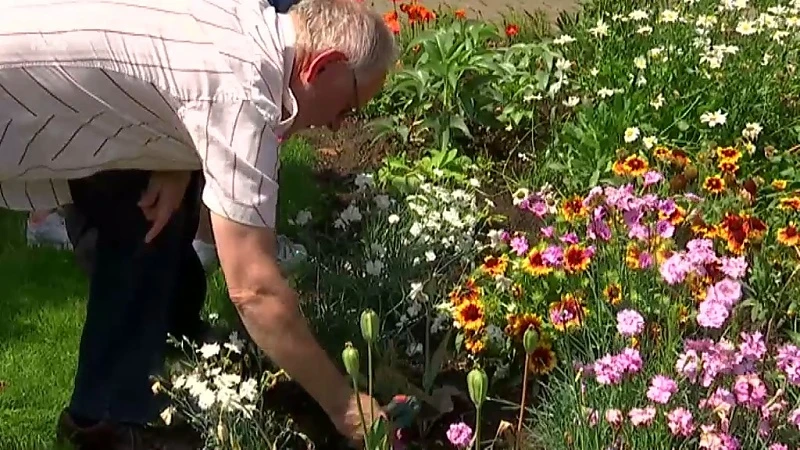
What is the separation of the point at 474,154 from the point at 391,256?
1.26 meters

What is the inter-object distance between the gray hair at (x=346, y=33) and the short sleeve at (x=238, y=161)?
8.2 inches

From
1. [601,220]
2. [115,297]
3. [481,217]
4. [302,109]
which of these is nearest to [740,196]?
[601,220]

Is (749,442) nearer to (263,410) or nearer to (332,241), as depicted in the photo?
(263,410)

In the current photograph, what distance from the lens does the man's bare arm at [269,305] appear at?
227cm

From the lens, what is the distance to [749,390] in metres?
2.16

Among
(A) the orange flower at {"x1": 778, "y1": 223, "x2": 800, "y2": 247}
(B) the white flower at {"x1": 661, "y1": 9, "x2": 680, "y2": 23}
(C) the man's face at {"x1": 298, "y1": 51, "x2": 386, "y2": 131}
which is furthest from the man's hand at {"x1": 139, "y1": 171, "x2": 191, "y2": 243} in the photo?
(B) the white flower at {"x1": 661, "y1": 9, "x2": 680, "y2": 23}

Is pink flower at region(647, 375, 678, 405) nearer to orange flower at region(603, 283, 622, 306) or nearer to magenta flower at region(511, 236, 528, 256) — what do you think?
orange flower at region(603, 283, 622, 306)

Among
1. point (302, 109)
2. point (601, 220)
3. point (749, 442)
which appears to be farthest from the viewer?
point (601, 220)

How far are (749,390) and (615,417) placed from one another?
0.77 ft

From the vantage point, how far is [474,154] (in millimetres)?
4332

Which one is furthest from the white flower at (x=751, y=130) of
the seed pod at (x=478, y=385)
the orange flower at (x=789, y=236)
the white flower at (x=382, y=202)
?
the seed pod at (x=478, y=385)

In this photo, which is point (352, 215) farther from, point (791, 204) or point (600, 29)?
point (600, 29)

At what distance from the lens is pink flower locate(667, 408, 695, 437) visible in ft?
7.15

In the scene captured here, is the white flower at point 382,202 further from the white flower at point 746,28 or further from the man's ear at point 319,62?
the white flower at point 746,28
